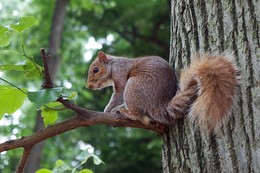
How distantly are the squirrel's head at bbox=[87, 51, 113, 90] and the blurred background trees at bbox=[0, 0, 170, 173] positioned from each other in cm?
306

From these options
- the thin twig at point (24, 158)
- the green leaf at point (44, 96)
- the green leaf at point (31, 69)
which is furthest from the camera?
the thin twig at point (24, 158)

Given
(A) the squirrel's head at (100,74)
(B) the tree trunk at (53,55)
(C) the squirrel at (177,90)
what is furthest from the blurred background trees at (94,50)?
(C) the squirrel at (177,90)

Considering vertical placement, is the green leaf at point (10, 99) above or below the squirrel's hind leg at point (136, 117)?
above

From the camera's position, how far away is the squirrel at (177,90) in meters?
1.47

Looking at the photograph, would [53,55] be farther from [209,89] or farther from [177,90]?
[209,89]

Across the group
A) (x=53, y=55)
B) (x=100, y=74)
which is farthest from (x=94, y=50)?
(x=100, y=74)

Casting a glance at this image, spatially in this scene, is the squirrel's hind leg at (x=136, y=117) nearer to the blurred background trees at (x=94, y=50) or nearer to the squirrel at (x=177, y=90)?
the squirrel at (x=177, y=90)

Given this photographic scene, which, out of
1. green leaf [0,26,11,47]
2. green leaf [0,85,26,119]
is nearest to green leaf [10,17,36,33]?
green leaf [0,26,11,47]

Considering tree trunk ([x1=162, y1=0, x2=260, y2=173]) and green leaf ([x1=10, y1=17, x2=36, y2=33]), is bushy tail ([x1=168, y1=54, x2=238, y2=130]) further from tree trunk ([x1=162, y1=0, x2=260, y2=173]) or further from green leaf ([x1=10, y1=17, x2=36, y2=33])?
green leaf ([x1=10, y1=17, x2=36, y2=33])

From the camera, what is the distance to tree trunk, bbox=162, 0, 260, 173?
1416mm

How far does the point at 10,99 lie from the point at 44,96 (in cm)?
24

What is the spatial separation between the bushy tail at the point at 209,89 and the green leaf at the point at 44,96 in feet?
1.39

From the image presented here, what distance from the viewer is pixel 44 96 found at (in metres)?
1.43

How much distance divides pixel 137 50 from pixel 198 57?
5.15m
